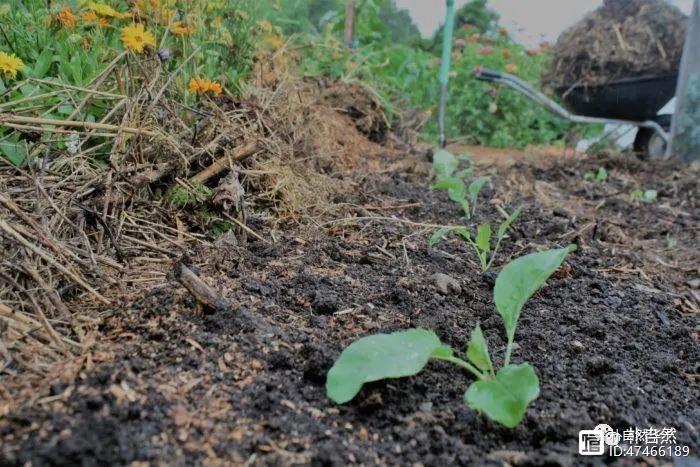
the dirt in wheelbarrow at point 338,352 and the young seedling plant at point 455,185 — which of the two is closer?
the dirt in wheelbarrow at point 338,352

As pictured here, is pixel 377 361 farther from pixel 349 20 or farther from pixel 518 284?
pixel 349 20

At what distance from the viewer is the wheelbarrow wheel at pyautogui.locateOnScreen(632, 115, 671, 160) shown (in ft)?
15.7

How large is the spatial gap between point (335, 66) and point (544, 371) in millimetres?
2758

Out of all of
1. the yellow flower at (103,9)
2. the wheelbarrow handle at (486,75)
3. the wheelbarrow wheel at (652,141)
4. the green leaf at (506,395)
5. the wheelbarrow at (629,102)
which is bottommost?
the green leaf at (506,395)

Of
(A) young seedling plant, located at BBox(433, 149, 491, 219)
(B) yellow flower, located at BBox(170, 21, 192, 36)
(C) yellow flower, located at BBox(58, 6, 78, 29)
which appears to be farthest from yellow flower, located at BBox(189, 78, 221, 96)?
(A) young seedling plant, located at BBox(433, 149, 491, 219)

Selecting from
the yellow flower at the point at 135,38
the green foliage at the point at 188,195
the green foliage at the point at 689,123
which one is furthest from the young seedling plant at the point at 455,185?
the green foliage at the point at 689,123

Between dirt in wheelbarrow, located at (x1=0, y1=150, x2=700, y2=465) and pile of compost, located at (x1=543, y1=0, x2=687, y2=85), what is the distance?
3267mm

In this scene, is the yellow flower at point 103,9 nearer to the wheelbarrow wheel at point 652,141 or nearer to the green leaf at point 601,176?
the green leaf at point 601,176

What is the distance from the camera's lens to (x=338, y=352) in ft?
3.63

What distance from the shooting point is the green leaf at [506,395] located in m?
0.89

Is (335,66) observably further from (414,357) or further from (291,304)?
(414,357)

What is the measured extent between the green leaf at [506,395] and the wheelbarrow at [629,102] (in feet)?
12.7

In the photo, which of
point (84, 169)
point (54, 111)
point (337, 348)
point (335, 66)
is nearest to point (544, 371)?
point (337, 348)

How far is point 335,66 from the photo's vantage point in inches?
140
